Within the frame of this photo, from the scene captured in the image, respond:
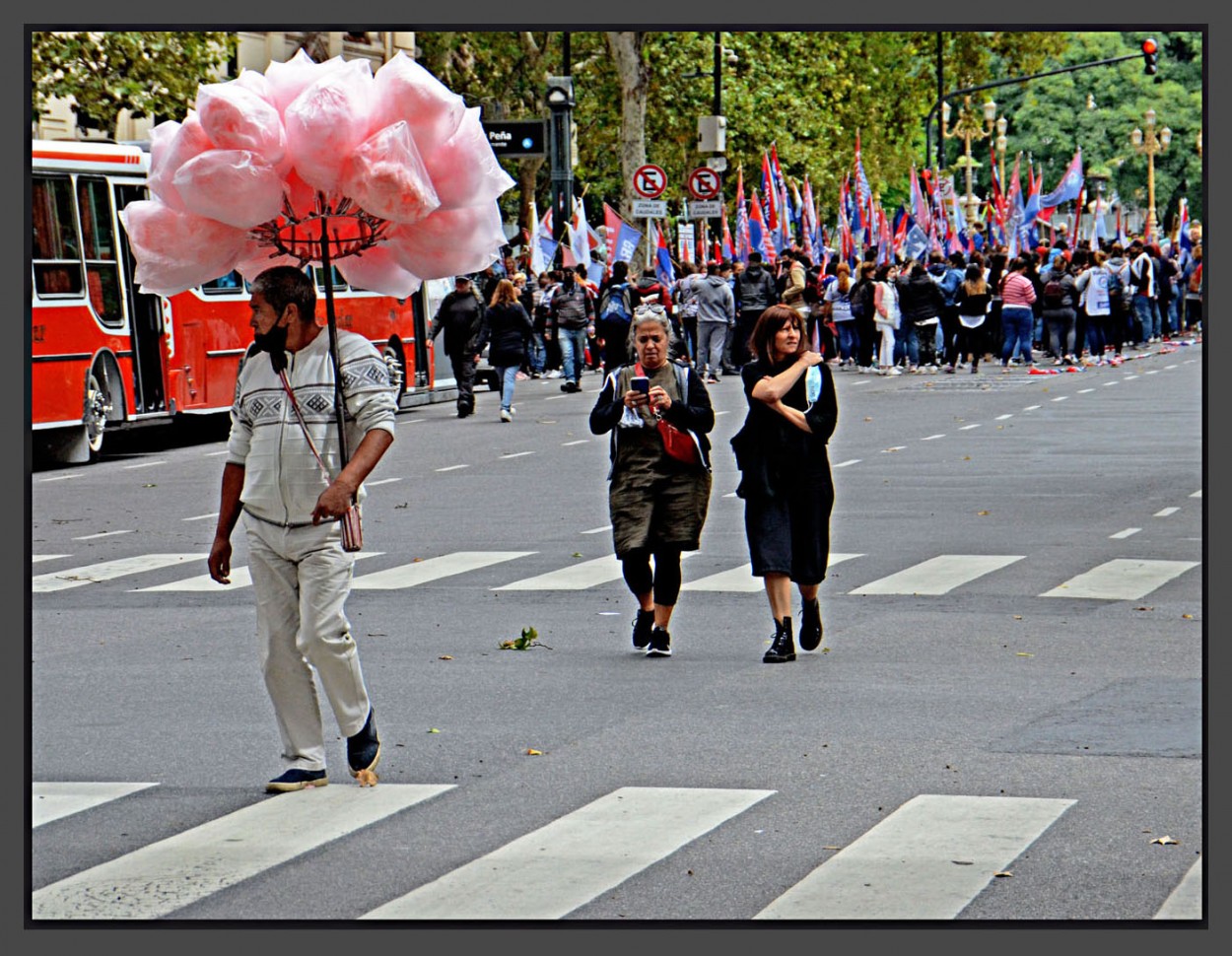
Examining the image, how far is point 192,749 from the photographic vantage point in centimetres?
878

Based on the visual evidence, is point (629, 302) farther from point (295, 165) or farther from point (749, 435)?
point (295, 165)

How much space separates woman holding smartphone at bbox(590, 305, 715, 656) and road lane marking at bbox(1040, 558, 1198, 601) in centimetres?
278

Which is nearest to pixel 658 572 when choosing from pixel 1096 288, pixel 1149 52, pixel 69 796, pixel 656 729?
pixel 656 729

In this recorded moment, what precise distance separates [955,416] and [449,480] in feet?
26.5

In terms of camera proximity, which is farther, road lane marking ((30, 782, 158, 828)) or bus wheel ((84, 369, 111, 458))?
bus wheel ((84, 369, 111, 458))

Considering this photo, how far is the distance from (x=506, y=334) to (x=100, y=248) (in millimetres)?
5477

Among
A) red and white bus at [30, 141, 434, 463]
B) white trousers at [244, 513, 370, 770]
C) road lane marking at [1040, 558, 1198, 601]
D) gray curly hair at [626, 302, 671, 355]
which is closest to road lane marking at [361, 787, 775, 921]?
white trousers at [244, 513, 370, 770]

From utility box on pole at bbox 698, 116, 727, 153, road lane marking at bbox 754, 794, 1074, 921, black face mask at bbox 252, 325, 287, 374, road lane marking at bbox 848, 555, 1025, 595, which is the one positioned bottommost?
road lane marking at bbox 848, 555, 1025, 595

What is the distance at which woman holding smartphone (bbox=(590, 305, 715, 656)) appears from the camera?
426 inches

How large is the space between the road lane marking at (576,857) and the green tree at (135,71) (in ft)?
72.8

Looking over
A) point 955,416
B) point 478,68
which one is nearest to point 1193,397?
point 955,416

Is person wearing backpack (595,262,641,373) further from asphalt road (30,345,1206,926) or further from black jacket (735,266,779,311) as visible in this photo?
asphalt road (30,345,1206,926)

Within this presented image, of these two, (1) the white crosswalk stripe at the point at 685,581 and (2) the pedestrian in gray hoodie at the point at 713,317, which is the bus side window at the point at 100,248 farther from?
(2) the pedestrian in gray hoodie at the point at 713,317

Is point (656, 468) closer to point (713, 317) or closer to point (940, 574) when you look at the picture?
point (940, 574)
